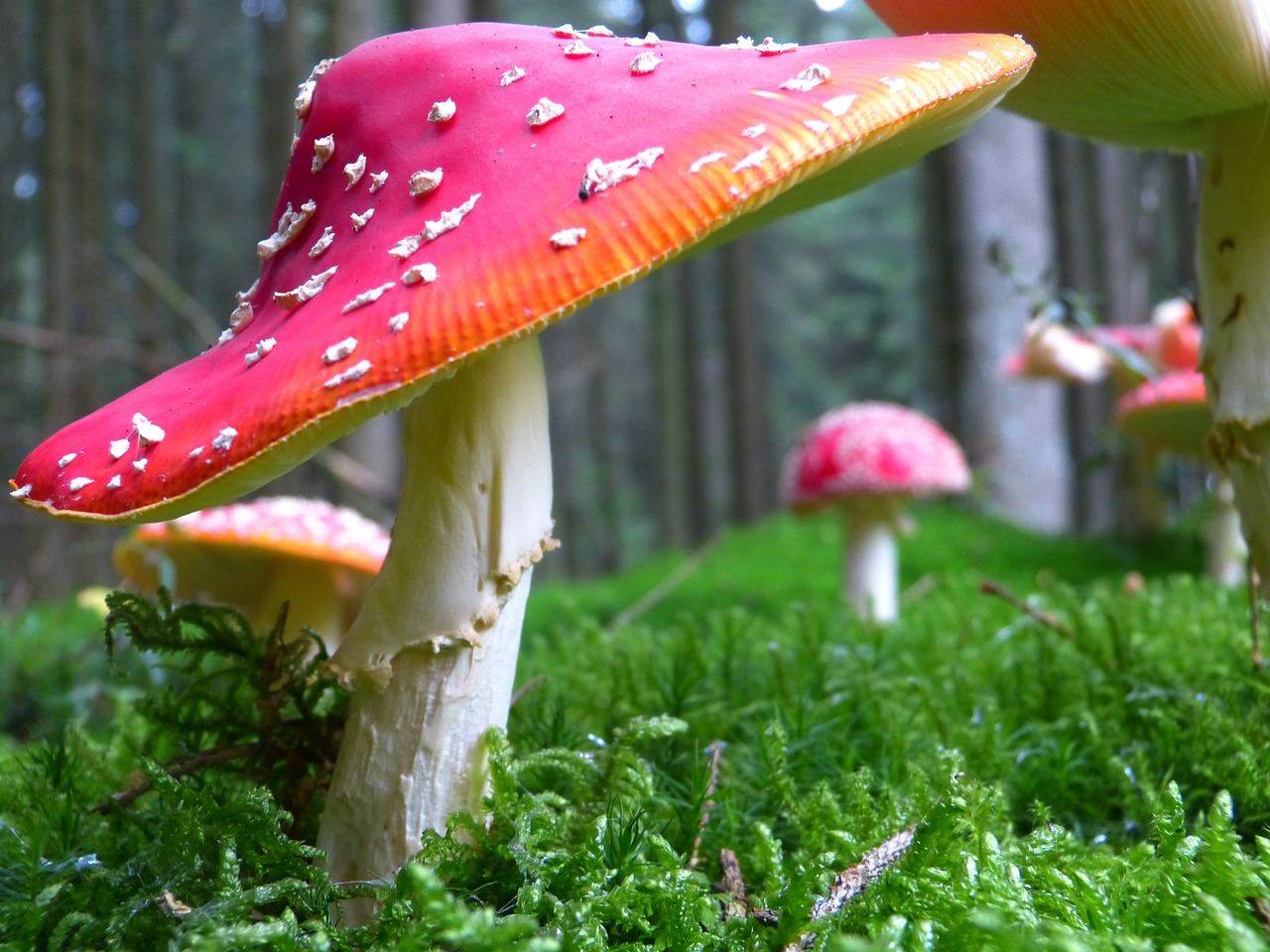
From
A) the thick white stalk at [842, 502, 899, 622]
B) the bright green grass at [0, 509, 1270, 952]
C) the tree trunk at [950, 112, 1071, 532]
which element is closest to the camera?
the bright green grass at [0, 509, 1270, 952]

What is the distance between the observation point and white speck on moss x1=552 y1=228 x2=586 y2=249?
1.00m

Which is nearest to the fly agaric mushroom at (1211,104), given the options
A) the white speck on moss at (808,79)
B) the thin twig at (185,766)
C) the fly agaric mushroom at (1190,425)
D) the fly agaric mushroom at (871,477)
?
the white speck on moss at (808,79)

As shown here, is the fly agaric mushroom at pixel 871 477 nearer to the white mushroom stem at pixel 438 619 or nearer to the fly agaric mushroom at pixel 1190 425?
the fly agaric mushroom at pixel 1190 425

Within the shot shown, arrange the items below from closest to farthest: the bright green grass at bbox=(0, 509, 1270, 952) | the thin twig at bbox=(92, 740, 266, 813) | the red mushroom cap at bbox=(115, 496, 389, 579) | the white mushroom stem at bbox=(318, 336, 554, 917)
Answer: the bright green grass at bbox=(0, 509, 1270, 952)
the white mushroom stem at bbox=(318, 336, 554, 917)
the thin twig at bbox=(92, 740, 266, 813)
the red mushroom cap at bbox=(115, 496, 389, 579)

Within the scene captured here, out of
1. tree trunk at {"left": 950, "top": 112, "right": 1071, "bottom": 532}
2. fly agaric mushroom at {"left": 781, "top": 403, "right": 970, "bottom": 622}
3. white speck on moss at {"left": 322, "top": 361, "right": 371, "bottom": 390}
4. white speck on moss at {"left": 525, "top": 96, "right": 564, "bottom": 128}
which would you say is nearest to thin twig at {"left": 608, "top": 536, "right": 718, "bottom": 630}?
fly agaric mushroom at {"left": 781, "top": 403, "right": 970, "bottom": 622}

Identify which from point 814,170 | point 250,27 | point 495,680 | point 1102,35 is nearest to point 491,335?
point 814,170

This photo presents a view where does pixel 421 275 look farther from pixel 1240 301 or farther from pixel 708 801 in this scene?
pixel 1240 301

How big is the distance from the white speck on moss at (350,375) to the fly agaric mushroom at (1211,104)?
3.21ft

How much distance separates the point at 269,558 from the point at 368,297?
1.68 metres

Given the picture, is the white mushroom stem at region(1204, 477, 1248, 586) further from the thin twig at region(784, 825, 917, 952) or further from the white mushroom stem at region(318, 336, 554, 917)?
the white mushroom stem at region(318, 336, 554, 917)

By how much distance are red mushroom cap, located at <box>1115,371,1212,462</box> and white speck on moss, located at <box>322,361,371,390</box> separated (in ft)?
10.5

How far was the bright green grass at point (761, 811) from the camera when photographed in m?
1.10

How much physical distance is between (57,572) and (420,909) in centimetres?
924

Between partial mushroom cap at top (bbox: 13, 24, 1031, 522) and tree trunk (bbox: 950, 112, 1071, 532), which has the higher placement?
partial mushroom cap at top (bbox: 13, 24, 1031, 522)
